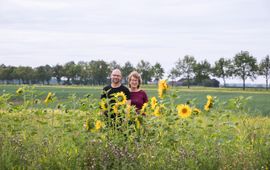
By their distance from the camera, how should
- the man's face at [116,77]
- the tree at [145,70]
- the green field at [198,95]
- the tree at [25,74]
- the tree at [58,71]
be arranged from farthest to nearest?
the tree at [58,71]
the tree at [25,74]
the tree at [145,70]
the green field at [198,95]
the man's face at [116,77]

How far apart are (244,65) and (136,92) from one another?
69.3m

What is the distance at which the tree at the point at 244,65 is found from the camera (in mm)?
72062

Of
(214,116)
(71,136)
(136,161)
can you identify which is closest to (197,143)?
(214,116)

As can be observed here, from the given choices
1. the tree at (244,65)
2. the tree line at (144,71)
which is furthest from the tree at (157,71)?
the tree at (244,65)

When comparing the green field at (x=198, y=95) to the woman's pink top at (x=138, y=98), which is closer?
the woman's pink top at (x=138, y=98)

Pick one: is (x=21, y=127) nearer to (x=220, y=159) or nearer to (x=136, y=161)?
(x=136, y=161)

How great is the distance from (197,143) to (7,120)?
265cm

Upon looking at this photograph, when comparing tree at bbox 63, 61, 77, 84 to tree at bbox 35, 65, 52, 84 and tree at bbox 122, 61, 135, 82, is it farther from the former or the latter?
tree at bbox 122, 61, 135, 82

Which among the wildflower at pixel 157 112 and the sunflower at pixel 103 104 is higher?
the sunflower at pixel 103 104

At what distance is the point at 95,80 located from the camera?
105625 mm

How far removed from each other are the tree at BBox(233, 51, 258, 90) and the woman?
68.0 m

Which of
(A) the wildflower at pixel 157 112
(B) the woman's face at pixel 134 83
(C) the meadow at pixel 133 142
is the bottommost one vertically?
(C) the meadow at pixel 133 142

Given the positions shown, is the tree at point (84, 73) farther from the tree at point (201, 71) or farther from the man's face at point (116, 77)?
the man's face at point (116, 77)

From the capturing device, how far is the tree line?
2881 inches
